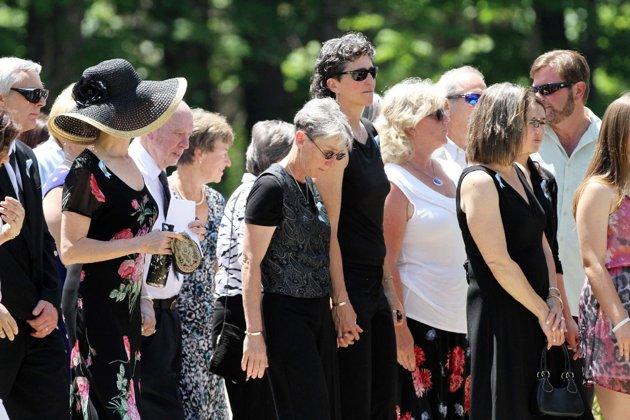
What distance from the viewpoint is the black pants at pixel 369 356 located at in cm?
563

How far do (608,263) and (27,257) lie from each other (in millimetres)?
2574

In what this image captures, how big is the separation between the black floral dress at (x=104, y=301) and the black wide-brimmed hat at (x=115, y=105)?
0.14 metres

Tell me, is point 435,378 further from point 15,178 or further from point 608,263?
point 15,178

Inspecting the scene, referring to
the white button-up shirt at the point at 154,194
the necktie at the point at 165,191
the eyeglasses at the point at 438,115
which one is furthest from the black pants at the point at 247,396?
the eyeglasses at the point at 438,115

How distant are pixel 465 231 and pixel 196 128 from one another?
6.23ft

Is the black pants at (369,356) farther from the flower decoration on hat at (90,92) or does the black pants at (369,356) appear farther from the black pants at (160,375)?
the flower decoration on hat at (90,92)

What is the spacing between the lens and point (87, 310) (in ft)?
17.0

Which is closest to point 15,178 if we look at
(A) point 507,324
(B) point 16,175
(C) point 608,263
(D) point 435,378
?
(B) point 16,175

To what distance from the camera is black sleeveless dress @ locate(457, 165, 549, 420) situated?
5.32 m

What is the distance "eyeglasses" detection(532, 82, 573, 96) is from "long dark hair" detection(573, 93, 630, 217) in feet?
3.84

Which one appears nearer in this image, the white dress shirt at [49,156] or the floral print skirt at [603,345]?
the floral print skirt at [603,345]

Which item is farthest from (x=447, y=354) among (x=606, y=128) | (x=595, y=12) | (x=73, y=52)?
(x=73, y=52)

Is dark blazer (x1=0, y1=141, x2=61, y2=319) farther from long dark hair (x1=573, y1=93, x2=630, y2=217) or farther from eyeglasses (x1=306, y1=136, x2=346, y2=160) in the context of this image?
long dark hair (x1=573, y1=93, x2=630, y2=217)

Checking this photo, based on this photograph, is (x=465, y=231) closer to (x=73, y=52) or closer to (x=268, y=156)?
(x=268, y=156)
